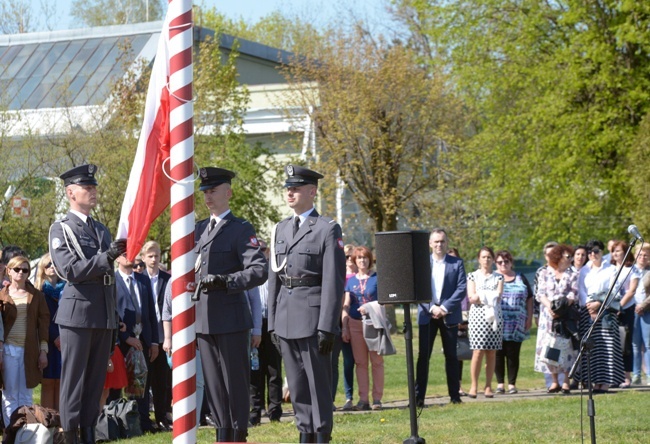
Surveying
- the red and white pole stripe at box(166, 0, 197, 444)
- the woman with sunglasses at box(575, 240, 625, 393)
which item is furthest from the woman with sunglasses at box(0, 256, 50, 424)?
the woman with sunglasses at box(575, 240, 625, 393)

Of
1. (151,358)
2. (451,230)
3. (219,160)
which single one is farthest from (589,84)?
(151,358)

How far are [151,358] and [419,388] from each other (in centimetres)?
350

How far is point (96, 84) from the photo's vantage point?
95.2ft

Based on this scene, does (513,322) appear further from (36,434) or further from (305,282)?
(36,434)

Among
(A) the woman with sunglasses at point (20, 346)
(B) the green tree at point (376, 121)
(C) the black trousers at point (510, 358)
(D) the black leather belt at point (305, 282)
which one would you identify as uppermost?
(B) the green tree at point (376, 121)

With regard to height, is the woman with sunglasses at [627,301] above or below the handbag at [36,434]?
above

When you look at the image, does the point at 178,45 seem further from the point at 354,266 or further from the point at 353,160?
the point at 353,160

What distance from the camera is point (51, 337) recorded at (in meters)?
12.7

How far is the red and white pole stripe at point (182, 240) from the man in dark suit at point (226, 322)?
1436mm

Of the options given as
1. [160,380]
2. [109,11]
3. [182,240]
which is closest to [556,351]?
[160,380]

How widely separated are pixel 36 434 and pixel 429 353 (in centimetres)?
599

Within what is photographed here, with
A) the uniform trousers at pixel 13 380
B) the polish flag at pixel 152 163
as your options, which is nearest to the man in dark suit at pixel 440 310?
the uniform trousers at pixel 13 380

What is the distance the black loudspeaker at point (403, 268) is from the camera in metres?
10.2

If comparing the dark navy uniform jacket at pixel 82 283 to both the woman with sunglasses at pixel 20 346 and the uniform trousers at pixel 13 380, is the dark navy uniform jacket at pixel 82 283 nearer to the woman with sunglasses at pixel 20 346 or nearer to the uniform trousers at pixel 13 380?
the woman with sunglasses at pixel 20 346
